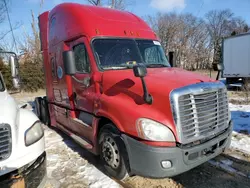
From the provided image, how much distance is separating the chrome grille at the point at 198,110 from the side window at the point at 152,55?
1499mm

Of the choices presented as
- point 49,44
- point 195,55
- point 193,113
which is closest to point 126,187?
point 193,113

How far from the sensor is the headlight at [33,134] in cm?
306

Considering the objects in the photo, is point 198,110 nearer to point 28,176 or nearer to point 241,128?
point 28,176

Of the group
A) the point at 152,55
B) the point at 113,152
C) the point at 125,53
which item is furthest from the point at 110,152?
the point at 152,55

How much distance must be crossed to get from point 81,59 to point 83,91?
2.19 ft

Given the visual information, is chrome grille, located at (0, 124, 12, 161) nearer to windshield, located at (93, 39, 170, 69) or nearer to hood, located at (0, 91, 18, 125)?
hood, located at (0, 91, 18, 125)

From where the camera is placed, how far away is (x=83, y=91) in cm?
486

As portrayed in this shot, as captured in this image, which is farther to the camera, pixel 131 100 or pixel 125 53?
pixel 125 53

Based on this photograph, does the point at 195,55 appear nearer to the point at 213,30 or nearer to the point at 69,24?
the point at 213,30

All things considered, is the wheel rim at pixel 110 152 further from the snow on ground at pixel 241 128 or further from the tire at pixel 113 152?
the snow on ground at pixel 241 128

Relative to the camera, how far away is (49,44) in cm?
666

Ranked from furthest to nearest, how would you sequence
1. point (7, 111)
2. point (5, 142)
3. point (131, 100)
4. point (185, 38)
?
point (185, 38)
point (131, 100)
point (7, 111)
point (5, 142)

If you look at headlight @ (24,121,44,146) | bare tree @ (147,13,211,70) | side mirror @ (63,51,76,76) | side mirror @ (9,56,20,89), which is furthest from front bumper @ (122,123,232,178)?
bare tree @ (147,13,211,70)

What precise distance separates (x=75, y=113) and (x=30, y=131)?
93.8 inches
